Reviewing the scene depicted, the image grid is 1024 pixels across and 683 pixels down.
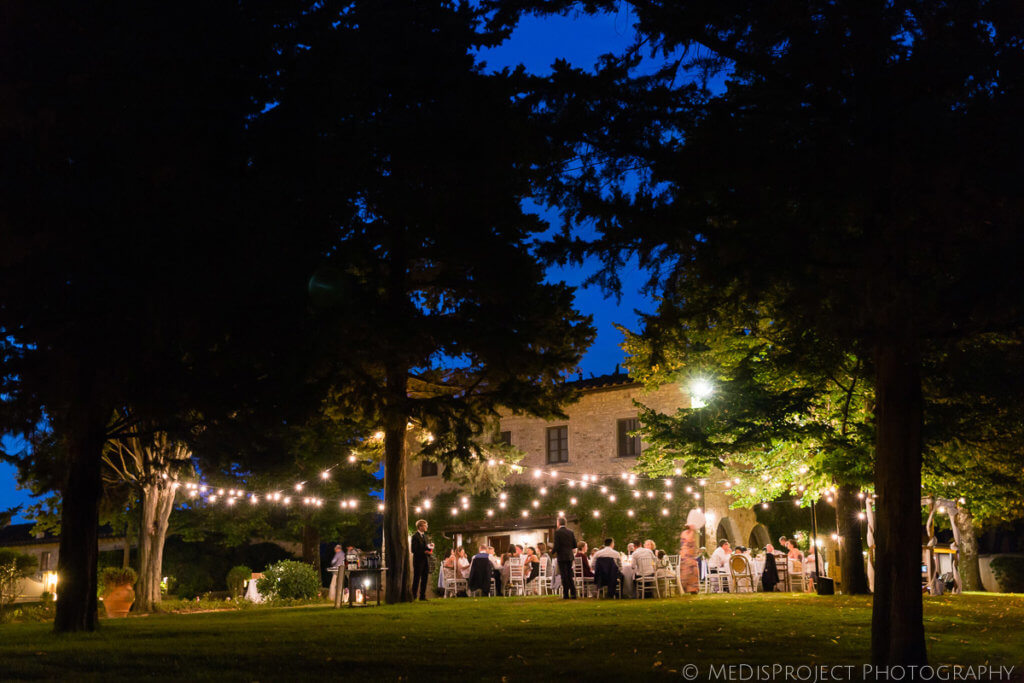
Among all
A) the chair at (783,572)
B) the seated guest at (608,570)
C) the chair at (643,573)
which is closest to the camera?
the seated guest at (608,570)

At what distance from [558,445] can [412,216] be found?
1969 centimetres

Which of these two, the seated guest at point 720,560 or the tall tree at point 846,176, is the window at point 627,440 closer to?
the seated guest at point 720,560

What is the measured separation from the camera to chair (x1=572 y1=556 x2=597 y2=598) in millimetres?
21234

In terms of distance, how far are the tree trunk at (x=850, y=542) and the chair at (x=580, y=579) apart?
222 inches

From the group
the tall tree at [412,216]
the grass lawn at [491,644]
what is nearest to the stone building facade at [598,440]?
the tall tree at [412,216]

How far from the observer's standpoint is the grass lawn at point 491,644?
7793 millimetres

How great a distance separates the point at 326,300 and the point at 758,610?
8.25m

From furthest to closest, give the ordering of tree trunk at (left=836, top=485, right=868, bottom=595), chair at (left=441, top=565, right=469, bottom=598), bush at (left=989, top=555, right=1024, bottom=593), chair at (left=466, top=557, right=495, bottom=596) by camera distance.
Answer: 1. bush at (left=989, top=555, right=1024, bottom=593)
2. chair at (left=441, top=565, right=469, bottom=598)
3. chair at (left=466, top=557, right=495, bottom=596)
4. tree trunk at (left=836, top=485, right=868, bottom=595)

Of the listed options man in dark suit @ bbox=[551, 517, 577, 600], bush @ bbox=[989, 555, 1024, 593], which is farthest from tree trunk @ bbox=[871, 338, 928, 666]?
bush @ bbox=[989, 555, 1024, 593]

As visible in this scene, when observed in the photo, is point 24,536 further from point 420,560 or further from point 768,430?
point 768,430

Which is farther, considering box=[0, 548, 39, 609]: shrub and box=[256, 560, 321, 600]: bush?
box=[256, 560, 321, 600]: bush

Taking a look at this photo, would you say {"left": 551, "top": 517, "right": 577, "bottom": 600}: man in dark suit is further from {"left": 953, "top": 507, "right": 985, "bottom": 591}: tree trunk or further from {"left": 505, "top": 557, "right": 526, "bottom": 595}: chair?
{"left": 953, "top": 507, "right": 985, "bottom": 591}: tree trunk

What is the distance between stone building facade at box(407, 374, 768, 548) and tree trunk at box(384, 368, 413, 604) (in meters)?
11.5

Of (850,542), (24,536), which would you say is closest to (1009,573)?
(850,542)
